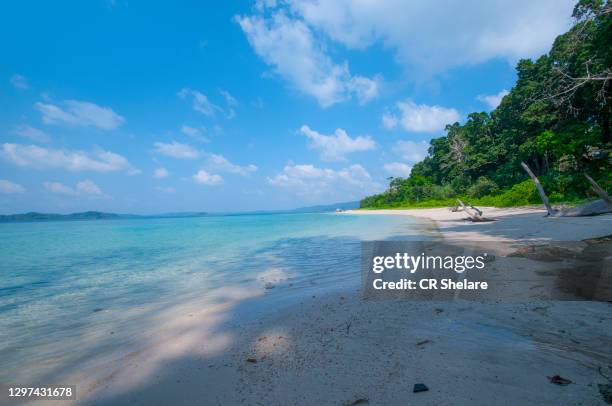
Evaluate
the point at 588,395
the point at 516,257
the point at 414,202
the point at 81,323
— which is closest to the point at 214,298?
the point at 81,323

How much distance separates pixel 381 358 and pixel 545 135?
2570 centimetres

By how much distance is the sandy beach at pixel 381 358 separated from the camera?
216cm

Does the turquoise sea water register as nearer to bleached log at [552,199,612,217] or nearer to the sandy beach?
the sandy beach

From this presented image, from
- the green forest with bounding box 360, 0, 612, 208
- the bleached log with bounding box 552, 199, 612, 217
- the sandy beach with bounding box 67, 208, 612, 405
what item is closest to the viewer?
the sandy beach with bounding box 67, 208, 612, 405

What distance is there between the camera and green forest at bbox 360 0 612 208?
12.8 m

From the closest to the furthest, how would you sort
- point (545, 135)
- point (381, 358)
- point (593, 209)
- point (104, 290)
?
point (381, 358)
point (104, 290)
point (593, 209)
point (545, 135)

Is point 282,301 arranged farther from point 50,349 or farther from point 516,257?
point 516,257

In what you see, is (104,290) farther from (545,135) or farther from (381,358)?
(545,135)

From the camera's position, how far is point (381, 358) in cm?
271

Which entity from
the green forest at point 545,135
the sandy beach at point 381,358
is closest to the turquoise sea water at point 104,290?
the sandy beach at point 381,358

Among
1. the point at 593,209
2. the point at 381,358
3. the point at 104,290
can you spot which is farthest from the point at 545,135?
the point at 104,290

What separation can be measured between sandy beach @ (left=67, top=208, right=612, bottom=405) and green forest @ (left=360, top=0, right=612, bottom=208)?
1000cm

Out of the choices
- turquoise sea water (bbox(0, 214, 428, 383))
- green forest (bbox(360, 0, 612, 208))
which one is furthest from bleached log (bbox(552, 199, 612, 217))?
turquoise sea water (bbox(0, 214, 428, 383))

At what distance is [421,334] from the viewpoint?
3197 millimetres
